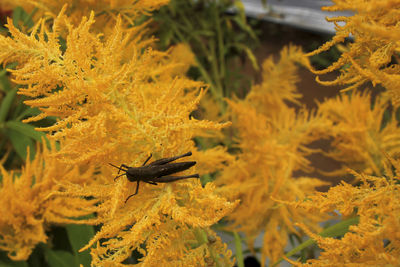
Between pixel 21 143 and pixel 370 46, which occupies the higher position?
pixel 370 46

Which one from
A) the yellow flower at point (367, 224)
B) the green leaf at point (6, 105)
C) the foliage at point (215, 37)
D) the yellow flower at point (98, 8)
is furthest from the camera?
the foliage at point (215, 37)

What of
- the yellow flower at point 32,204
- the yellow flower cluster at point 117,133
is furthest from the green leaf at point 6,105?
the yellow flower cluster at point 117,133

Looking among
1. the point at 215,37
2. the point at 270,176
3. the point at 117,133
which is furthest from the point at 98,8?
the point at 215,37

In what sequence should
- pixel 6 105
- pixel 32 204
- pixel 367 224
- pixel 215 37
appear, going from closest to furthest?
pixel 367 224 < pixel 32 204 < pixel 6 105 < pixel 215 37

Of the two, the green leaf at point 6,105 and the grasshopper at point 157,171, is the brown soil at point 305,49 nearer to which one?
the grasshopper at point 157,171

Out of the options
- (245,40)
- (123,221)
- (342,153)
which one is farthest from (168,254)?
(245,40)

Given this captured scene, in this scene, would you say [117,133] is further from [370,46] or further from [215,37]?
[215,37]

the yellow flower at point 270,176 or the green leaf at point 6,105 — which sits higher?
the green leaf at point 6,105
